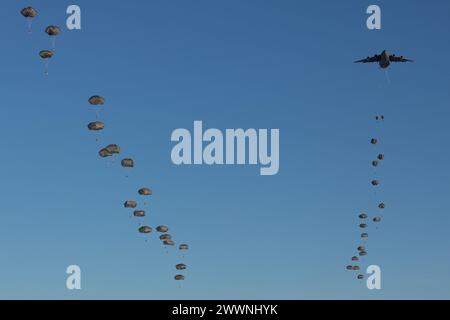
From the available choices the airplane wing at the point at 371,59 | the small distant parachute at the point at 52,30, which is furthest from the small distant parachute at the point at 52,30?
the airplane wing at the point at 371,59

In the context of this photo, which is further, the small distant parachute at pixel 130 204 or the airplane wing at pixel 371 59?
the airplane wing at pixel 371 59

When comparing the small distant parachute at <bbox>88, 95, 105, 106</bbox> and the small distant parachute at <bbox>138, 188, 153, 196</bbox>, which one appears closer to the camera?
the small distant parachute at <bbox>88, 95, 105, 106</bbox>

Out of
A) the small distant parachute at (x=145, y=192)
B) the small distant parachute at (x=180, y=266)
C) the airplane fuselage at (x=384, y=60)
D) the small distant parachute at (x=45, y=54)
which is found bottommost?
the small distant parachute at (x=180, y=266)

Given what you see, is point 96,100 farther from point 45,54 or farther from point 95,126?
point 45,54

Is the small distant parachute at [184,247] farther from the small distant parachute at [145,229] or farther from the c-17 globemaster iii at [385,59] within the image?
the c-17 globemaster iii at [385,59]

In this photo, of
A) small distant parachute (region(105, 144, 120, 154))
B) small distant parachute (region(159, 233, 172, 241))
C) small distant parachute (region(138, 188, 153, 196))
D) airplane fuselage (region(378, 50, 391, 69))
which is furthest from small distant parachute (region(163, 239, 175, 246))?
airplane fuselage (region(378, 50, 391, 69))

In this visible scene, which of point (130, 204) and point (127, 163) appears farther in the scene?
point (130, 204)

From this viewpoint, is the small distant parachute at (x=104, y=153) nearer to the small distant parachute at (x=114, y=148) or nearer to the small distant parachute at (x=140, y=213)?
Answer: the small distant parachute at (x=114, y=148)

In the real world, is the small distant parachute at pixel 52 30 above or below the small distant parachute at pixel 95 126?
above

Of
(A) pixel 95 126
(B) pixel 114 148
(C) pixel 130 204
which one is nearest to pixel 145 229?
(C) pixel 130 204

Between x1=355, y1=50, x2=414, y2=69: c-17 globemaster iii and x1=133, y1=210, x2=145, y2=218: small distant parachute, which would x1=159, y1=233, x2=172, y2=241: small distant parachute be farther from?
x1=355, y1=50, x2=414, y2=69: c-17 globemaster iii

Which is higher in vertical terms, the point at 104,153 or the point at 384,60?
the point at 384,60
